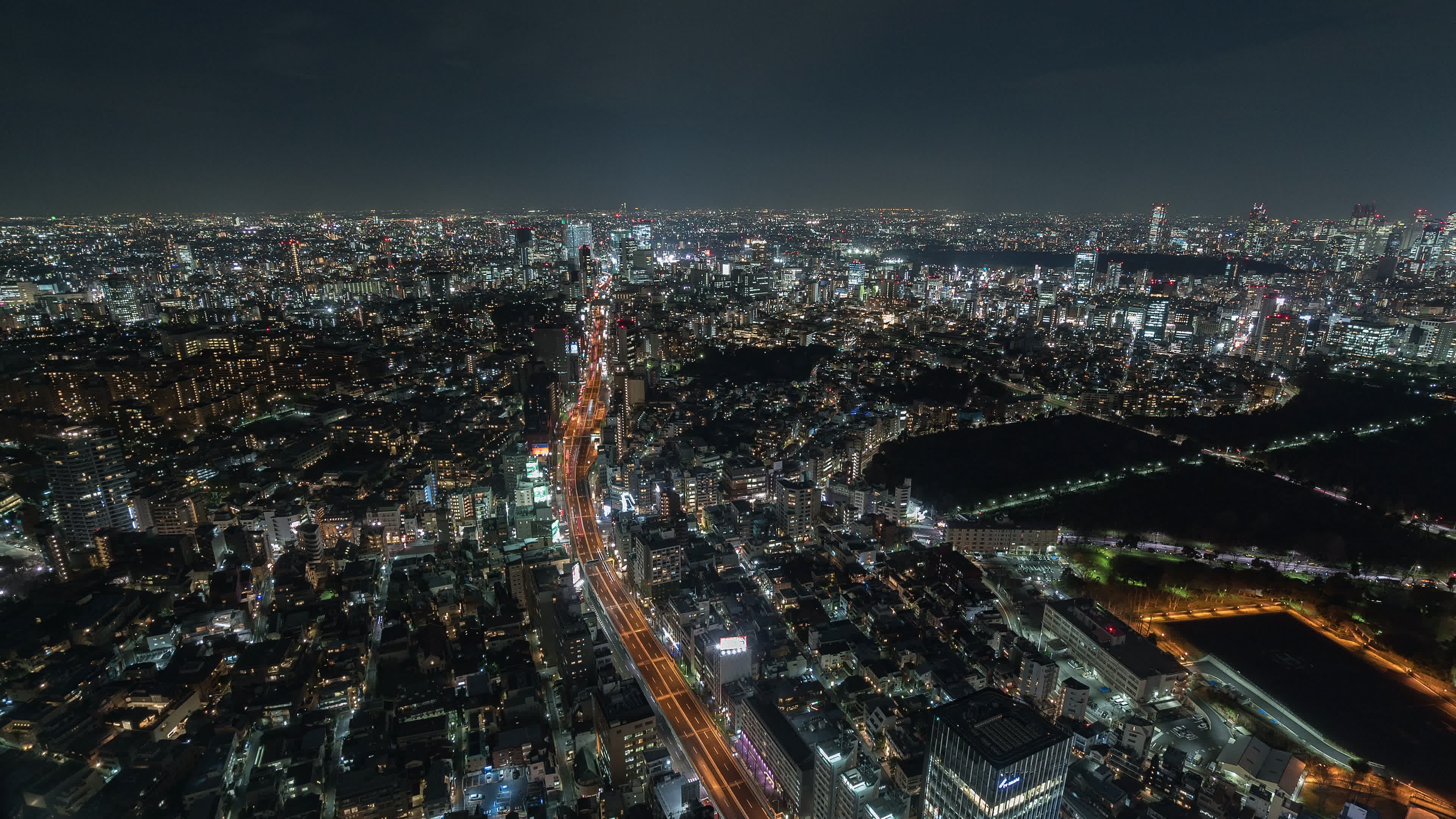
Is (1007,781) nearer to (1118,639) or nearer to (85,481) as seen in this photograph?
(1118,639)

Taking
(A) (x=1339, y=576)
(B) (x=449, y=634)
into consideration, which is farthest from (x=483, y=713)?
(A) (x=1339, y=576)

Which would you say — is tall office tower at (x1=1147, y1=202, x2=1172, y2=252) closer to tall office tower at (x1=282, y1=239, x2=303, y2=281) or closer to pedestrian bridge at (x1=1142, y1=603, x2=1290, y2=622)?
pedestrian bridge at (x1=1142, y1=603, x2=1290, y2=622)

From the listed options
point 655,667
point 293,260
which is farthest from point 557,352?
point 293,260

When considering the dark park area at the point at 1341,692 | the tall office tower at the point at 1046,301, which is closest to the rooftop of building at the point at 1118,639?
the dark park area at the point at 1341,692

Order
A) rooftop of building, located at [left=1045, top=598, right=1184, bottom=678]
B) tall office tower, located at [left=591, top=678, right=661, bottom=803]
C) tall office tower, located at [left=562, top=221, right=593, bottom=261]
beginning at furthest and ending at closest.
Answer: tall office tower, located at [left=562, top=221, right=593, bottom=261], rooftop of building, located at [left=1045, top=598, right=1184, bottom=678], tall office tower, located at [left=591, top=678, right=661, bottom=803]

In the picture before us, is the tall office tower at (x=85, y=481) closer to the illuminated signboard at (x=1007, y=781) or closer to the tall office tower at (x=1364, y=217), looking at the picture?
the illuminated signboard at (x=1007, y=781)

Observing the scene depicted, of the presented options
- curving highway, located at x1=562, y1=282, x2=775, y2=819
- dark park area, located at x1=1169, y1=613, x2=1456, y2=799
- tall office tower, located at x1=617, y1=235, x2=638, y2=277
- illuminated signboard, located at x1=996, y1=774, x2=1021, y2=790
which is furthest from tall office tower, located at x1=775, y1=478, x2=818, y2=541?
tall office tower, located at x1=617, y1=235, x2=638, y2=277
